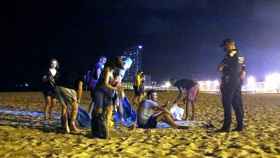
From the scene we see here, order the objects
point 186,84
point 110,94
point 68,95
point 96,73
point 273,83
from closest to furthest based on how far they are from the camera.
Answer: point 110,94
point 68,95
point 96,73
point 186,84
point 273,83

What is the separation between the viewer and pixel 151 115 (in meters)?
9.95

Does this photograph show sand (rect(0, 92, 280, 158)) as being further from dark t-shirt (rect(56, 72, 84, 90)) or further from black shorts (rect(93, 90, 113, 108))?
dark t-shirt (rect(56, 72, 84, 90))

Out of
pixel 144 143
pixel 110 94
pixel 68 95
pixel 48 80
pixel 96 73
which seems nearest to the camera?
pixel 144 143

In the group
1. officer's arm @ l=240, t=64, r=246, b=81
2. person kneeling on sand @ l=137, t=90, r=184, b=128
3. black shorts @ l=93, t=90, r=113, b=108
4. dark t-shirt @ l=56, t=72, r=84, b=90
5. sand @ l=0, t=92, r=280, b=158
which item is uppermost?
officer's arm @ l=240, t=64, r=246, b=81

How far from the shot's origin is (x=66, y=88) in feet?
29.8

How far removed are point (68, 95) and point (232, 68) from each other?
11.5 feet

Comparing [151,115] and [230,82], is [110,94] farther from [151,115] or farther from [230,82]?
[230,82]

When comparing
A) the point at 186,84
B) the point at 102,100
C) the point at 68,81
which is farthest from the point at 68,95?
the point at 186,84

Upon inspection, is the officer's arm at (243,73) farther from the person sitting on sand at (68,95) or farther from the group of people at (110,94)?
the person sitting on sand at (68,95)

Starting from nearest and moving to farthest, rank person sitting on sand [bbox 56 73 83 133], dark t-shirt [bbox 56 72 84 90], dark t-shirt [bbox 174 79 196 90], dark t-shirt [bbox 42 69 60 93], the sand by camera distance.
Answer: the sand, person sitting on sand [bbox 56 73 83 133], dark t-shirt [bbox 56 72 84 90], dark t-shirt [bbox 42 69 60 93], dark t-shirt [bbox 174 79 196 90]

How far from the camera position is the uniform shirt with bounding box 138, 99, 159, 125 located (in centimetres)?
986

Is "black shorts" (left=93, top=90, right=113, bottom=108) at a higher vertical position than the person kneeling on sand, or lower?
higher

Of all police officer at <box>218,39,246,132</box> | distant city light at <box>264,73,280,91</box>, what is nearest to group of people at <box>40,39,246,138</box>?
police officer at <box>218,39,246,132</box>

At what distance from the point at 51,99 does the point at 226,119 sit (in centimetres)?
511
